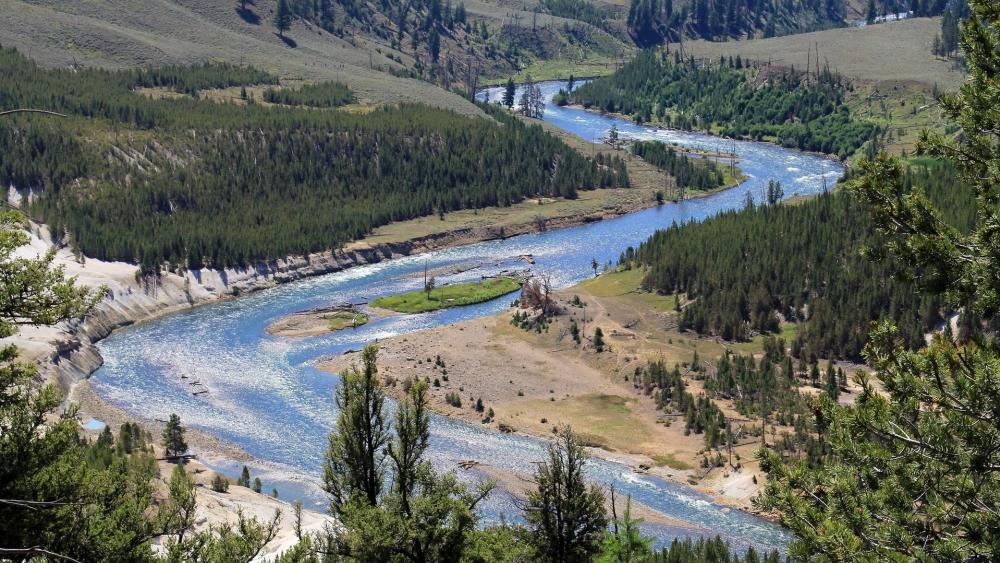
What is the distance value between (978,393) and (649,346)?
85.2 meters

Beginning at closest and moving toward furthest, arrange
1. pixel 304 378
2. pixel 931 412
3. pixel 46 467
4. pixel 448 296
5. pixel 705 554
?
pixel 931 412, pixel 46 467, pixel 705 554, pixel 304 378, pixel 448 296

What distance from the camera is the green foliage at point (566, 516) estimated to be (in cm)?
3750

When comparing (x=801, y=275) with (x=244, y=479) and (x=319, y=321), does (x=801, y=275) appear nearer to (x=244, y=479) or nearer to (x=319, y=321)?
(x=319, y=321)

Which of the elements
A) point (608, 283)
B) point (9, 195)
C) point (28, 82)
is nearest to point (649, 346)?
point (608, 283)

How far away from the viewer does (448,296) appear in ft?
415

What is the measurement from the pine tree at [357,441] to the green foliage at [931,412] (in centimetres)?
1481

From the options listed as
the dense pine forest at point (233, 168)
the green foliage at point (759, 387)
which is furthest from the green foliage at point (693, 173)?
the green foliage at point (759, 387)

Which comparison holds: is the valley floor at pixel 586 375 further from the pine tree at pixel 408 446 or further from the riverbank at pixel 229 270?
the pine tree at pixel 408 446

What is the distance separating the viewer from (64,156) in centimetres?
14738

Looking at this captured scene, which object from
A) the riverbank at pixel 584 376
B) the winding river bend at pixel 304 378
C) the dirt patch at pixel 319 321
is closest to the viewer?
the winding river bend at pixel 304 378

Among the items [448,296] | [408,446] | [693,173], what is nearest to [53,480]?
[408,446]

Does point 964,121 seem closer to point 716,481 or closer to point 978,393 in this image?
point 978,393

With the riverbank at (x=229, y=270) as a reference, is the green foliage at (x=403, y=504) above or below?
above

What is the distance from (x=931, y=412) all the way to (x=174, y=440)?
6743 cm
